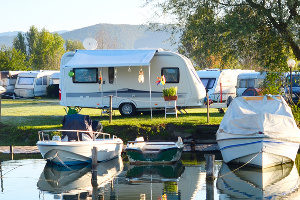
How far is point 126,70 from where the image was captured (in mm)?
26609

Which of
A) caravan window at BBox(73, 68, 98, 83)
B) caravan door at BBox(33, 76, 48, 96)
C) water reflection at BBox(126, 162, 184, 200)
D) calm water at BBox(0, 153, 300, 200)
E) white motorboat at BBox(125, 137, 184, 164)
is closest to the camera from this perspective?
calm water at BBox(0, 153, 300, 200)

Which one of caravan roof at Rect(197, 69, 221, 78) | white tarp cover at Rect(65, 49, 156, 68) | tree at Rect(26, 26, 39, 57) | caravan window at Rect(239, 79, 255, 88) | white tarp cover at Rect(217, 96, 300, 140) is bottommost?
white tarp cover at Rect(217, 96, 300, 140)

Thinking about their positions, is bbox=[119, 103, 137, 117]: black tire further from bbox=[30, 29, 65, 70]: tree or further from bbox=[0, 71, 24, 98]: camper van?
bbox=[30, 29, 65, 70]: tree

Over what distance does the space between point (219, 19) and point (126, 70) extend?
5.37 metres

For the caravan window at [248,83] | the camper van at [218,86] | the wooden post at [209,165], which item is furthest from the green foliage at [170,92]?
the caravan window at [248,83]

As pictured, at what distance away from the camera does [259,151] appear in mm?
18031

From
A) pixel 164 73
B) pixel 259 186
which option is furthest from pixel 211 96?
pixel 259 186

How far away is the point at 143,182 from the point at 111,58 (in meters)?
10.3

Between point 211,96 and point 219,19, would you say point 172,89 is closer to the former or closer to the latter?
point 219,19

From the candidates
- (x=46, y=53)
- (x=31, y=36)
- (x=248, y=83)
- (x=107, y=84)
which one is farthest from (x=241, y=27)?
(x=31, y=36)

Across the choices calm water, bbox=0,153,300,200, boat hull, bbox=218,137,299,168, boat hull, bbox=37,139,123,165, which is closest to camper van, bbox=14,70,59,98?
calm water, bbox=0,153,300,200

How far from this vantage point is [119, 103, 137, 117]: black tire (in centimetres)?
2656

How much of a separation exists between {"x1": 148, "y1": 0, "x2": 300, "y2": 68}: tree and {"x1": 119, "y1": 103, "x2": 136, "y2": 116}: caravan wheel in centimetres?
427

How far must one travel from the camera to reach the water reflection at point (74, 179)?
15.4 metres
